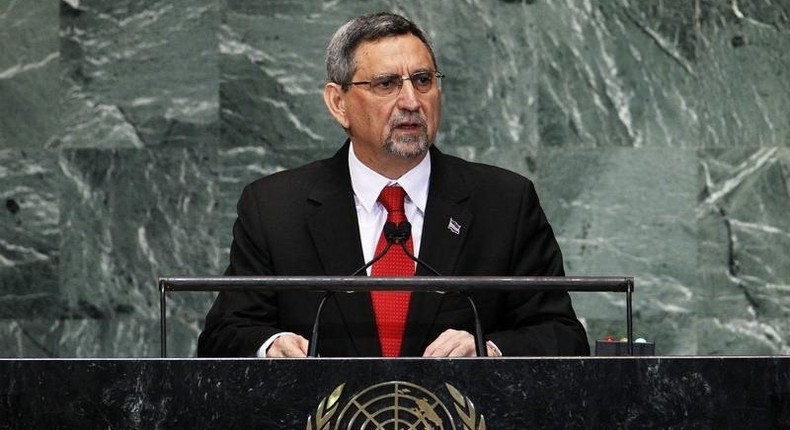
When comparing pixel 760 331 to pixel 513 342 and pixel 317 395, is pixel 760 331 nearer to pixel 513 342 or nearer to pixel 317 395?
pixel 513 342

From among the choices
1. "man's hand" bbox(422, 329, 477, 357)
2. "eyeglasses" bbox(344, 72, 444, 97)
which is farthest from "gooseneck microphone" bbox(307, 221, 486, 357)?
"eyeglasses" bbox(344, 72, 444, 97)

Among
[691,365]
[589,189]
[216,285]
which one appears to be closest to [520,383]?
[691,365]

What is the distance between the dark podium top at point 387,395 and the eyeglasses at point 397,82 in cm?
140

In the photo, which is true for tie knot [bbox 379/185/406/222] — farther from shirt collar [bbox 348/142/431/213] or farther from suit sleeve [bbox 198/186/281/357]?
suit sleeve [bbox 198/186/281/357]

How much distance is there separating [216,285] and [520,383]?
2.33 ft

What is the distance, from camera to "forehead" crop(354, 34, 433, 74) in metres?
4.01

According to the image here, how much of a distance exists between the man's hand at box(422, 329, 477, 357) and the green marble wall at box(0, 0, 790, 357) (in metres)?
2.58

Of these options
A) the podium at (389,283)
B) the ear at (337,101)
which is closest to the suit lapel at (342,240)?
the ear at (337,101)

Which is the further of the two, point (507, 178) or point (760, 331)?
point (760, 331)

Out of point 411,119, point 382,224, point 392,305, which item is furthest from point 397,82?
point 392,305

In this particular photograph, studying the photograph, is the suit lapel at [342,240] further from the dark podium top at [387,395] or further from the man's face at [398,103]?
the dark podium top at [387,395]

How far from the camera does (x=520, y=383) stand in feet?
9.11

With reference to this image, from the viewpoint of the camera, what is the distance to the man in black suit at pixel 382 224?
385 centimetres

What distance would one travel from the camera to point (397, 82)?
158 inches
